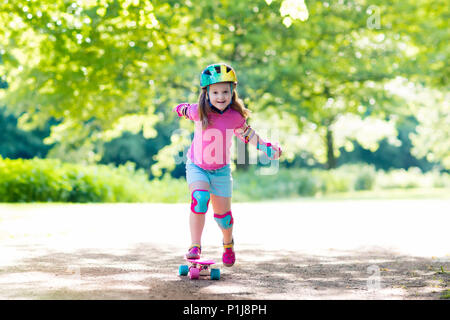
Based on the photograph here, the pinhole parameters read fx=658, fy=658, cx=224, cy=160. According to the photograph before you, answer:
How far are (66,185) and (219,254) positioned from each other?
895 cm

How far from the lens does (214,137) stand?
232 inches

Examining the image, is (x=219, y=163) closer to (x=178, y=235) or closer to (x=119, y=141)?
(x=178, y=235)

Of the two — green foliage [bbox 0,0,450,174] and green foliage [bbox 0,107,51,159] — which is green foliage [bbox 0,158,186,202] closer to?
green foliage [bbox 0,0,450,174]

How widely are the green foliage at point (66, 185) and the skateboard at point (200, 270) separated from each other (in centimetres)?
1021

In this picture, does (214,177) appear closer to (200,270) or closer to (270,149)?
(270,149)

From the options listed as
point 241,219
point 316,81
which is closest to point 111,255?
point 241,219

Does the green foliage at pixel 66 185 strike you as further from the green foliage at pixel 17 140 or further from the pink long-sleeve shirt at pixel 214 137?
the green foliage at pixel 17 140

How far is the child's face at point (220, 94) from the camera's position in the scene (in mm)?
5859

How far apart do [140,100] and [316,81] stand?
6547mm

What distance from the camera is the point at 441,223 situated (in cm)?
1216

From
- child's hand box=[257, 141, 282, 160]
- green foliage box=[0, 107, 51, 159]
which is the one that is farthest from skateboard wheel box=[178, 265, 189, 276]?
green foliage box=[0, 107, 51, 159]

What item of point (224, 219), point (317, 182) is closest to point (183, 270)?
point (224, 219)

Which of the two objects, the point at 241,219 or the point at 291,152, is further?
the point at 291,152

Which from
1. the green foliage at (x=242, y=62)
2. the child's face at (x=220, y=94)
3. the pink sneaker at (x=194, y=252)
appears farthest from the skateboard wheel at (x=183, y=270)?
the green foliage at (x=242, y=62)
